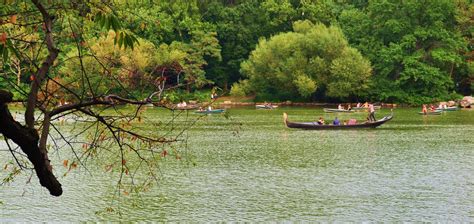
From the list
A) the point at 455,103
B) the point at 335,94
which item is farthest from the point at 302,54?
the point at 455,103

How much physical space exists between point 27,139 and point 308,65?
Answer: 164ft

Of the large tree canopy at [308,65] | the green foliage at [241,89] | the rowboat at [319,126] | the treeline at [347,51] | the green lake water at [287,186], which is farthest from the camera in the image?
the green foliage at [241,89]

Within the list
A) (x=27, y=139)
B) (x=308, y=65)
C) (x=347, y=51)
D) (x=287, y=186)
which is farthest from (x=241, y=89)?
(x=27, y=139)

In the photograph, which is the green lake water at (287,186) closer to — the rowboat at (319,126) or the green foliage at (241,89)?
the rowboat at (319,126)

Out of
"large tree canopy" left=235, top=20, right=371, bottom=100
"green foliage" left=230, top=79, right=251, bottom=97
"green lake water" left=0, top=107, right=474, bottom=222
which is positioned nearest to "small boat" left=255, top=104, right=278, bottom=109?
"large tree canopy" left=235, top=20, right=371, bottom=100

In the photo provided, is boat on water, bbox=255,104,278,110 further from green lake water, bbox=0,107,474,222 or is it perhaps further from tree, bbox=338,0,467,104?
green lake water, bbox=0,107,474,222

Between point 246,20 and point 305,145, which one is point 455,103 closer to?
point 246,20

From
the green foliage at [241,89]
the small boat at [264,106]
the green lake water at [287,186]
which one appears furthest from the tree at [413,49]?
the green lake water at [287,186]

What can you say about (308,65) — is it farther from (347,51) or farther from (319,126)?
(319,126)

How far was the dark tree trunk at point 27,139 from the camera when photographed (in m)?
3.78

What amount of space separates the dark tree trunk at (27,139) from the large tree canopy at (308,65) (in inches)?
1868

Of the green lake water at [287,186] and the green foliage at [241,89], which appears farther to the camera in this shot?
the green foliage at [241,89]

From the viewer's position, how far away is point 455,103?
50.8m

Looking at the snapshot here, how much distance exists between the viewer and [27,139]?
3.94 meters
